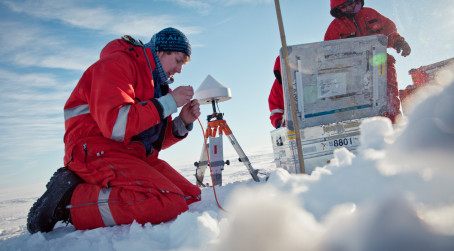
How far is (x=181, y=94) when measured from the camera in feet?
5.81

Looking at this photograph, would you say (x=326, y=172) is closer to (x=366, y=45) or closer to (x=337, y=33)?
(x=366, y=45)

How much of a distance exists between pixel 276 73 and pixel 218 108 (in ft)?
3.45

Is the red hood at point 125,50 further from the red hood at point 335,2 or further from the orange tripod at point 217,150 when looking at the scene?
the red hood at point 335,2

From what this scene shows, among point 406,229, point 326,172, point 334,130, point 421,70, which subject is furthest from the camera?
point 421,70

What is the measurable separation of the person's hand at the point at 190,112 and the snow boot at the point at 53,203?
0.99 metres

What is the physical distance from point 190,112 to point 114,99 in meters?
0.85

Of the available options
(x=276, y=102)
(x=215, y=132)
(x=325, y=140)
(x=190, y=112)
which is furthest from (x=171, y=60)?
(x=276, y=102)

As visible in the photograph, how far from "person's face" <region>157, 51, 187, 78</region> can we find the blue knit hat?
0.04 m

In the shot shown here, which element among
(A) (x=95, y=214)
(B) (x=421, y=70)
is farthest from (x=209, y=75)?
(B) (x=421, y=70)

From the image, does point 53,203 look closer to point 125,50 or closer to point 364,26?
point 125,50

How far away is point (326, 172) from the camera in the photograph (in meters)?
0.69

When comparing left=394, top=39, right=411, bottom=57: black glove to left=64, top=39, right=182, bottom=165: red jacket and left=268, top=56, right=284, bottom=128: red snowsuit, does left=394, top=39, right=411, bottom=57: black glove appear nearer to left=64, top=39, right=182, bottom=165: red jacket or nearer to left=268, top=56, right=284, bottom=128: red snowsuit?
left=268, top=56, right=284, bottom=128: red snowsuit

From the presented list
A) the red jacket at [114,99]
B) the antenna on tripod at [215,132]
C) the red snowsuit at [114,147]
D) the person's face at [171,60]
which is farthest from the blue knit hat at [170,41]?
the antenna on tripod at [215,132]

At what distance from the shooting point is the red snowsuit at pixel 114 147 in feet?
4.96
